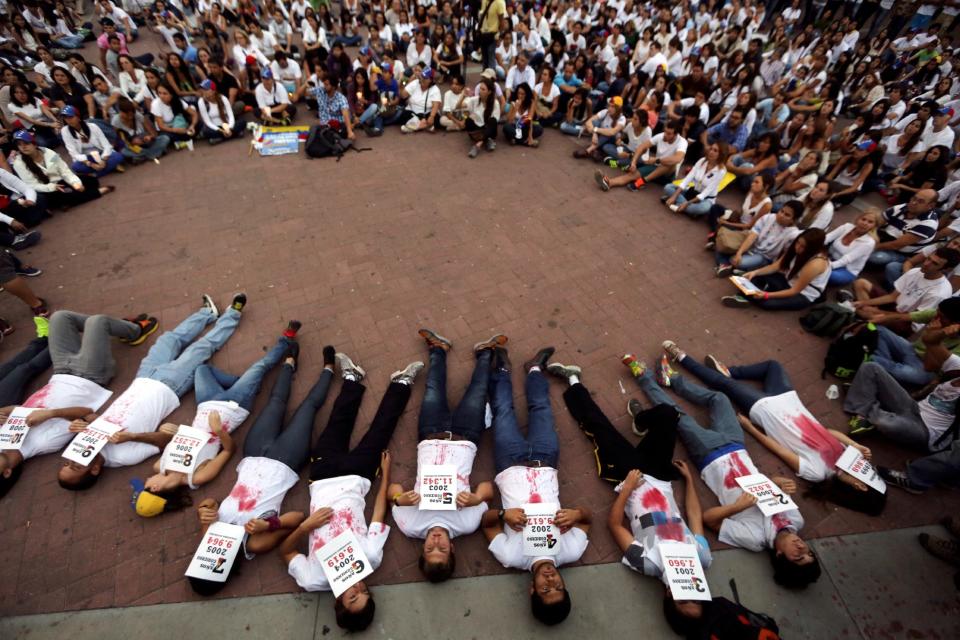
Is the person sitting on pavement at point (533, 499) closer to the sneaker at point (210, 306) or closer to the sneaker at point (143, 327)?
the sneaker at point (210, 306)

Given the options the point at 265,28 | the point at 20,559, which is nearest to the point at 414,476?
the point at 20,559

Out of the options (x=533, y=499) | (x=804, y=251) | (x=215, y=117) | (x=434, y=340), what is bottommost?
(x=533, y=499)

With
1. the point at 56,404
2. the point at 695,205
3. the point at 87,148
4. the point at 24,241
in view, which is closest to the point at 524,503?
the point at 56,404

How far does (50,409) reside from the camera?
4090 mm

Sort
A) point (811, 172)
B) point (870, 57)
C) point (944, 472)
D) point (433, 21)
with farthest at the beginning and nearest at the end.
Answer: point (433, 21) < point (870, 57) < point (811, 172) < point (944, 472)

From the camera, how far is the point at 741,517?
368 cm

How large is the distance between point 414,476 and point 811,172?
25.8 feet

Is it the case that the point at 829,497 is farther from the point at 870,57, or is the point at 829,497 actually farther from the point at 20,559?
the point at 870,57

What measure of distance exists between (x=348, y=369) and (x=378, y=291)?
4.74 feet

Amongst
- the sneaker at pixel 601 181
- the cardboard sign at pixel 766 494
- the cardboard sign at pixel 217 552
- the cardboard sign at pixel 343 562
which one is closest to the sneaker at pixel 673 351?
the cardboard sign at pixel 766 494

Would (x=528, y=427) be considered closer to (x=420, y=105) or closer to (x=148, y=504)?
(x=148, y=504)

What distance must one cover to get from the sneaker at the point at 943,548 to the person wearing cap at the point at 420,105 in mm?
9875

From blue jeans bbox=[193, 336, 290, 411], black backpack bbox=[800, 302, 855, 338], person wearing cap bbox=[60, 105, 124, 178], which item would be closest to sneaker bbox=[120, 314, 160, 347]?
blue jeans bbox=[193, 336, 290, 411]

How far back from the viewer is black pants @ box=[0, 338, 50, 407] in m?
4.48
